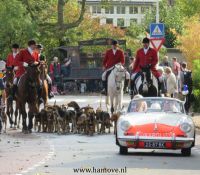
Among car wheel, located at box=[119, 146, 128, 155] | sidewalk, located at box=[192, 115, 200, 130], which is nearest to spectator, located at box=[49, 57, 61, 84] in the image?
sidewalk, located at box=[192, 115, 200, 130]

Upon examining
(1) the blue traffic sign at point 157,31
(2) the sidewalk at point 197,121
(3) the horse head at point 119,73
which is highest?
(1) the blue traffic sign at point 157,31

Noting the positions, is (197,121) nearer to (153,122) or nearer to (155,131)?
(153,122)

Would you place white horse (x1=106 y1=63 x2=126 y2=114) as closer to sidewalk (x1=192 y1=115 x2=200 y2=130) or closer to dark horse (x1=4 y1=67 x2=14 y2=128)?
sidewalk (x1=192 y1=115 x2=200 y2=130)

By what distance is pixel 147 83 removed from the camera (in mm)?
29000

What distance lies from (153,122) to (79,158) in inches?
76.7

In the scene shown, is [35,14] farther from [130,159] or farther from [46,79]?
[130,159]

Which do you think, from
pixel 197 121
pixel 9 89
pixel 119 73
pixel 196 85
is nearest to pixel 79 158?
pixel 9 89

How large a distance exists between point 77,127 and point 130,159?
8.33 metres

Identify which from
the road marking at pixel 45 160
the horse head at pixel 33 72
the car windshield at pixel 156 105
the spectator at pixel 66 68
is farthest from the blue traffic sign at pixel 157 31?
the spectator at pixel 66 68

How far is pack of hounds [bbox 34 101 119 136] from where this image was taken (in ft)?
88.2

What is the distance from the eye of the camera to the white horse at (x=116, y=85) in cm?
3048

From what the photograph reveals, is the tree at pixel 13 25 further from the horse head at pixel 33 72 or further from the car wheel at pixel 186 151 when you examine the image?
the car wheel at pixel 186 151

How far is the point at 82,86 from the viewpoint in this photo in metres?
62.4

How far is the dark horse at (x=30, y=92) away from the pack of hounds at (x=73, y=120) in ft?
1.18
